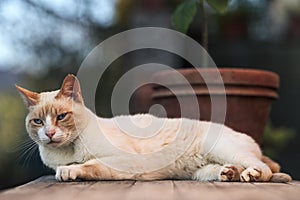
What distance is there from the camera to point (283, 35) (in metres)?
4.08

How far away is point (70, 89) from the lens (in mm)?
1403

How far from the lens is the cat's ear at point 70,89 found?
138 cm

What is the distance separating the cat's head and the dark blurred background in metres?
0.14

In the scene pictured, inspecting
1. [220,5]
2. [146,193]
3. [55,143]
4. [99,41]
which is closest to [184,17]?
[220,5]

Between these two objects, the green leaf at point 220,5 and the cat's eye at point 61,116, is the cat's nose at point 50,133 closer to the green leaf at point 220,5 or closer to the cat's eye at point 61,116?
the cat's eye at point 61,116

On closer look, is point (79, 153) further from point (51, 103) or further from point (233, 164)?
point (233, 164)

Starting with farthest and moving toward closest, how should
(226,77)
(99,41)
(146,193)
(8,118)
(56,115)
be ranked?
(99,41) → (8,118) → (226,77) → (56,115) → (146,193)

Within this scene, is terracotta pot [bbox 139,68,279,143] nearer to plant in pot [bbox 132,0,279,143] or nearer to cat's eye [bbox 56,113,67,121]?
plant in pot [bbox 132,0,279,143]

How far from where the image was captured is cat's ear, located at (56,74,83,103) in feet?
4.53

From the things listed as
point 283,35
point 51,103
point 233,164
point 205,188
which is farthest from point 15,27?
point 283,35

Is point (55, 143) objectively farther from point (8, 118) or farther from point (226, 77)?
point (8, 118)

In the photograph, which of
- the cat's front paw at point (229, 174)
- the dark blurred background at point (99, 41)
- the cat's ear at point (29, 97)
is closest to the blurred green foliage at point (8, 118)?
the dark blurred background at point (99, 41)

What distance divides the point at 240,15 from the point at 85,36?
150 cm

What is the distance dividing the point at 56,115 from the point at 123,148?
21cm
